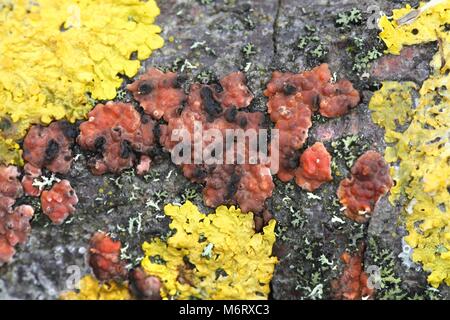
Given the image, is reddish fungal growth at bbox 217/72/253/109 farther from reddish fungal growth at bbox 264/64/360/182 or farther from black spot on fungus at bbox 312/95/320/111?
black spot on fungus at bbox 312/95/320/111

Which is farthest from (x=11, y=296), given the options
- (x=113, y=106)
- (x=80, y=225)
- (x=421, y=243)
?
(x=421, y=243)

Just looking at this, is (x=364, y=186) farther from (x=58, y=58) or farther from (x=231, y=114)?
(x=58, y=58)

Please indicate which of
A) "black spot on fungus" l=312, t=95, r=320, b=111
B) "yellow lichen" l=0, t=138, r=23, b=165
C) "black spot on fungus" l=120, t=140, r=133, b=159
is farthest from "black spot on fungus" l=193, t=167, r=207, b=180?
"yellow lichen" l=0, t=138, r=23, b=165

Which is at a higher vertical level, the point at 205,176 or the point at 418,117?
the point at 418,117

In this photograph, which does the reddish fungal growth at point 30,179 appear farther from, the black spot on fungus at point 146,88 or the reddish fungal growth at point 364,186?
the reddish fungal growth at point 364,186

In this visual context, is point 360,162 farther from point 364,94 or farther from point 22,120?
point 22,120
